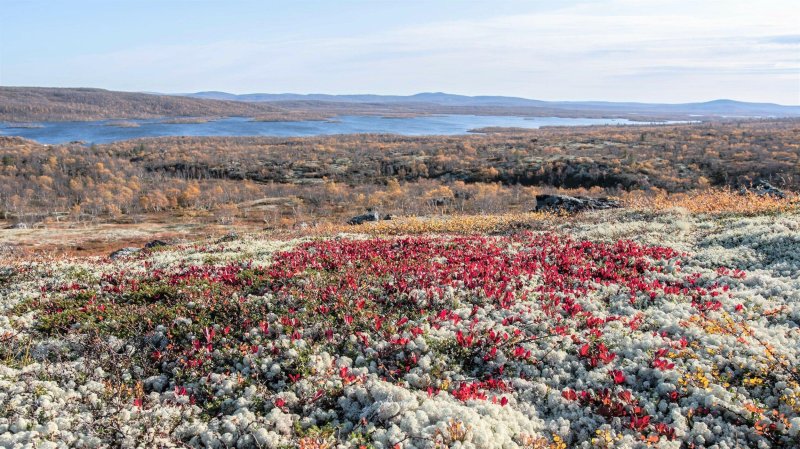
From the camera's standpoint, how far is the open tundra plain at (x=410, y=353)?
25.8 feet

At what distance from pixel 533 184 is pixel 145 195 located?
68.7 metres

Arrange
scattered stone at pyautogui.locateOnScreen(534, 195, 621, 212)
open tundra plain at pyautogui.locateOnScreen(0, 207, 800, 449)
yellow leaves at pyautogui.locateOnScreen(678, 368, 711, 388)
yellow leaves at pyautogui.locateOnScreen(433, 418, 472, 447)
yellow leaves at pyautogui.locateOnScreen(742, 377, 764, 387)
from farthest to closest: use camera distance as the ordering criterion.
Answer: scattered stone at pyautogui.locateOnScreen(534, 195, 621, 212) → yellow leaves at pyautogui.locateOnScreen(678, 368, 711, 388) → yellow leaves at pyautogui.locateOnScreen(742, 377, 764, 387) → open tundra plain at pyautogui.locateOnScreen(0, 207, 800, 449) → yellow leaves at pyautogui.locateOnScreen(433, 418, 472, 447)

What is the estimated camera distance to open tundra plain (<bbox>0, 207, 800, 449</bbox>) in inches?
309

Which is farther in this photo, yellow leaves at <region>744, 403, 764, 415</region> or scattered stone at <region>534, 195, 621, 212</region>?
scattered stone at <region>534, 195, 621, 212</region>

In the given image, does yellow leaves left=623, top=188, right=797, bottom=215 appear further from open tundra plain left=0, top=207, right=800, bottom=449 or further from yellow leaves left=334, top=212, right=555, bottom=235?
open tundra plain left=0, top=207, right=800, bottom=449

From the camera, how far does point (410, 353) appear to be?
10156 millimetres

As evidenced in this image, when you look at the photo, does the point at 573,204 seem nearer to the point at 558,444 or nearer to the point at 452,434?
the point at 558,444

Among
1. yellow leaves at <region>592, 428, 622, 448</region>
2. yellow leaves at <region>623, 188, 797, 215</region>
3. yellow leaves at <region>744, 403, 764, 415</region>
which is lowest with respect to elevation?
yellow leaves at <region>592, 428, 622, 448</region>

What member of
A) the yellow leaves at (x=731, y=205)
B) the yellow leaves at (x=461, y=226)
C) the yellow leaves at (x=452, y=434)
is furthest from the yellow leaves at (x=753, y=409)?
the yellow leaves at (x=731, y=205)

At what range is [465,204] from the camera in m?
67.9

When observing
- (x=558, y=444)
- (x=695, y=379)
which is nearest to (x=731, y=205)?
(x=695, y=379)

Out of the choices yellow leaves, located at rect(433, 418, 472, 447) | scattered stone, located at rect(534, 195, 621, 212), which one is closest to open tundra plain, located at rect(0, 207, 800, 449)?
yellow leaves, located at rect(433, 418, 472, 447)

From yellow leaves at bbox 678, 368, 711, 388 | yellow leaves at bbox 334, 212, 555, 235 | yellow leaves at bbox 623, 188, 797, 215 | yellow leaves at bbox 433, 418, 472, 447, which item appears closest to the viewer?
yellow leaves at bbox 433, 418, 472, 447

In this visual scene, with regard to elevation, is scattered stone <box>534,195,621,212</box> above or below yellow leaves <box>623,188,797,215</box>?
below
